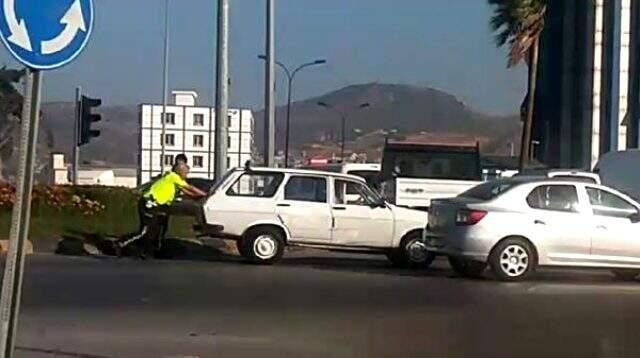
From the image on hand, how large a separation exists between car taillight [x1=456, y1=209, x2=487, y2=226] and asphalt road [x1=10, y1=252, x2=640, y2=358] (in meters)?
0.89

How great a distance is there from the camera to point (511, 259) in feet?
67.1

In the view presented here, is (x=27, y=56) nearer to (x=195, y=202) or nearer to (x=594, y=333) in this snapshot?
(x=594, y=333)

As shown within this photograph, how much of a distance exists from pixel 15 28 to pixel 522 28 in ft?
151

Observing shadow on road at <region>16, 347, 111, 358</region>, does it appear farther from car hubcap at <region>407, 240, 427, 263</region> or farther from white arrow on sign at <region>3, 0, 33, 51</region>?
car hubcap at <region>407, 240, 427, 263</region>

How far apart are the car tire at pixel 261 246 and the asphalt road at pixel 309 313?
1045 mm

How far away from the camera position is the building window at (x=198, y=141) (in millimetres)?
59656

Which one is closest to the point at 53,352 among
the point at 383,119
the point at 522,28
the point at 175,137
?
the point at 522,28

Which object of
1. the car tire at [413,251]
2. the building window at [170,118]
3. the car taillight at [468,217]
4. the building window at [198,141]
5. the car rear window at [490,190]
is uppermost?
the building window at [170,118]

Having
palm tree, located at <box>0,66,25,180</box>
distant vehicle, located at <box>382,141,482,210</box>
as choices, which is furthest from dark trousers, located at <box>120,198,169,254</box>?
palm tree, located at <box>0,66,25,180</box>

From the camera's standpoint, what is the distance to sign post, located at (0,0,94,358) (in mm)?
7355

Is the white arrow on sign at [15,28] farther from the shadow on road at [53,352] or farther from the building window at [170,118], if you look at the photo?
the building window at [170,118]

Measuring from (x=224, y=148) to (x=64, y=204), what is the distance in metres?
3.54

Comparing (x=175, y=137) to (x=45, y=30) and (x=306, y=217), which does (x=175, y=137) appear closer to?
(x=306, y=217)

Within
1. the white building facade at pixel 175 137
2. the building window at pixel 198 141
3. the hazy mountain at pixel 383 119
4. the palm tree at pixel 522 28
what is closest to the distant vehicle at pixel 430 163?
the palm tree at pixel 522 28
